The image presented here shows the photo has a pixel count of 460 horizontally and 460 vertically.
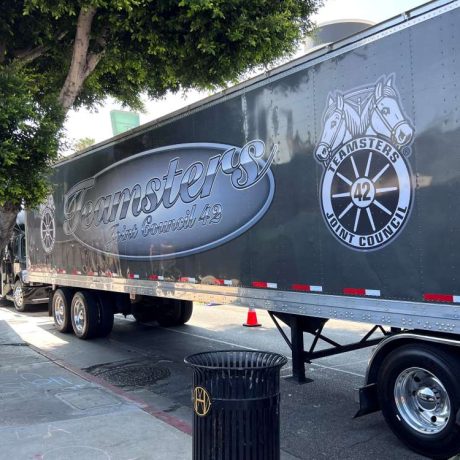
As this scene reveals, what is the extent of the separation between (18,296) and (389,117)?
14.0m

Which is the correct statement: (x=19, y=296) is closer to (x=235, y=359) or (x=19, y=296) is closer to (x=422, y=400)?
(x=235, y=359)

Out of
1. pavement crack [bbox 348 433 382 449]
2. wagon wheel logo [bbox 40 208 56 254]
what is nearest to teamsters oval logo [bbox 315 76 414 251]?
pavement crack [bbox 348 433 382 449]

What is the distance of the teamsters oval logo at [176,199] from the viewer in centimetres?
638

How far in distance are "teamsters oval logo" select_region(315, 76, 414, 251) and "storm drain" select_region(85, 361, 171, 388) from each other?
3790 mm

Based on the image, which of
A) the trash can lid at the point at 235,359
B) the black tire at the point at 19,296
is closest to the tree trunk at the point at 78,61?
the trash can lid at the point at 235,359

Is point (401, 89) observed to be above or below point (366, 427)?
above

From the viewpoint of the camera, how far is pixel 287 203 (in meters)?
5.84

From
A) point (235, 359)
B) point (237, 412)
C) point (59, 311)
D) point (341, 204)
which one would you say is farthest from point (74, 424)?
point (59, 311)

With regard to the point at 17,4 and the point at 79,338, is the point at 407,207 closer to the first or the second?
the point at 17,4

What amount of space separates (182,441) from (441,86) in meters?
3.85

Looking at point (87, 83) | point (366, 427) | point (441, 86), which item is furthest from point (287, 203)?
point (87, 83)

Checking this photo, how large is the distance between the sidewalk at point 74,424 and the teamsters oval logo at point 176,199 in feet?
7.58

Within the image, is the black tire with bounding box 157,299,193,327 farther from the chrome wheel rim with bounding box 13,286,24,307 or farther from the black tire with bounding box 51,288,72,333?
the chrome wheel rim with bounding box 13,286,24,307

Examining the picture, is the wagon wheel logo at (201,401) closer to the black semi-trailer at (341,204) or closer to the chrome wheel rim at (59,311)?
the black semi-trailer at (341,204)
